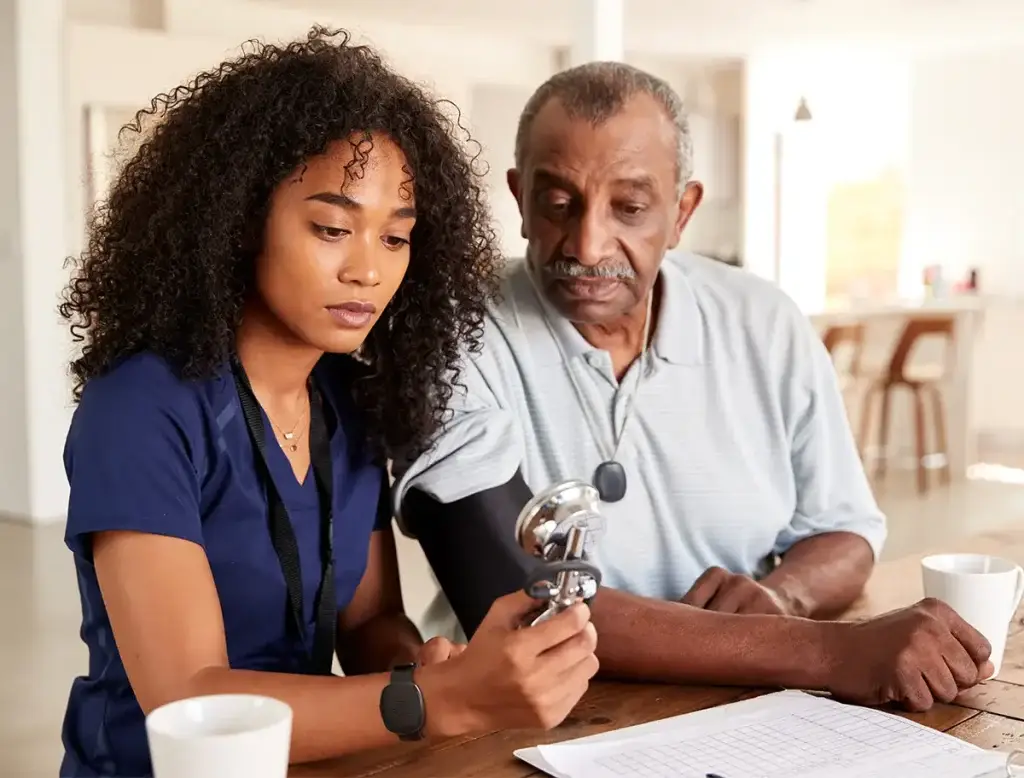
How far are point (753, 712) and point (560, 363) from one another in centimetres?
65

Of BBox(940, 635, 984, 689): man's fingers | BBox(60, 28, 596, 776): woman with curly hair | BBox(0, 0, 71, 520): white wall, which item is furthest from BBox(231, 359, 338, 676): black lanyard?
BBox(0, 0, 71, 520): white wall

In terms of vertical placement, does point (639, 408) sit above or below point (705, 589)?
above

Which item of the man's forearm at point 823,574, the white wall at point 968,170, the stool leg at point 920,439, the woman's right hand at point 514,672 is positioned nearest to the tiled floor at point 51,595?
the stool leg at point 920,439

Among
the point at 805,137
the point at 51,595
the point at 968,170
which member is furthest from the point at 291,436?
the point at 805,137

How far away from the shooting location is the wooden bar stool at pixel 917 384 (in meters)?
6.58

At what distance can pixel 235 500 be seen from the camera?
1252 mm

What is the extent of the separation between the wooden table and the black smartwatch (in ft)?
0.13

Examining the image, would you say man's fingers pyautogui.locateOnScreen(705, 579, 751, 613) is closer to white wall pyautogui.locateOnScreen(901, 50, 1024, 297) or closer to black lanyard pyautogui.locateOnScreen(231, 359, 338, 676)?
black lanyard pyautogui.locateOnScreen(231, 359, 338, 676)

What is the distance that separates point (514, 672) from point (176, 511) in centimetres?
36

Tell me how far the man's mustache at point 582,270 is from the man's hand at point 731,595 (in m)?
0.42

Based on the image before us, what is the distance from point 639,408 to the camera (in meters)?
1.71

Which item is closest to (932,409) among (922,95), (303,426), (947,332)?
(947,332)

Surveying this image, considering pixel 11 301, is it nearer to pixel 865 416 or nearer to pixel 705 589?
pixel 865 416

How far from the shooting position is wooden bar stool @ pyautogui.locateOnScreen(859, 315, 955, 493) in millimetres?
6582
